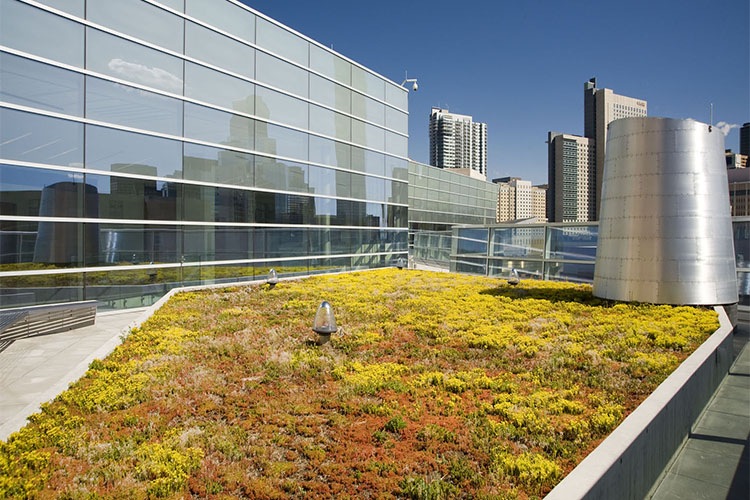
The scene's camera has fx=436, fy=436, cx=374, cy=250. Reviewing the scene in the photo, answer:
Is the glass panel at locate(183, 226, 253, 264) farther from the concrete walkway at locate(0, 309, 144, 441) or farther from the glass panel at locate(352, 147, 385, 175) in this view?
the glass panel at locate(352, 147, 385, 175)

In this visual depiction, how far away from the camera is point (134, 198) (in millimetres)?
16281

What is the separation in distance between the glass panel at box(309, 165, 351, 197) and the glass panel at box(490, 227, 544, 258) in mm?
9461

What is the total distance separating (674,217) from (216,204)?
678 inches

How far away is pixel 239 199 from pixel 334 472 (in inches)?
654

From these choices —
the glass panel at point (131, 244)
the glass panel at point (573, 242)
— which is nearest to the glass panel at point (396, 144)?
the glass panel at point (573, 242)

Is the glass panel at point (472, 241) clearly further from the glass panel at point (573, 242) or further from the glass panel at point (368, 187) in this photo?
the glass panel at point (368, 187)

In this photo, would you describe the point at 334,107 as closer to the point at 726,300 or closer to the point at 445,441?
the point at 726,300

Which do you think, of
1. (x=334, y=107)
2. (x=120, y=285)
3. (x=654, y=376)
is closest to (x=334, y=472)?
(x=654, y=376)

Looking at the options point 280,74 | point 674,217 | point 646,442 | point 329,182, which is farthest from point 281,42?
point 646,442

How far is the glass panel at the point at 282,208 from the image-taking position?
837 inches

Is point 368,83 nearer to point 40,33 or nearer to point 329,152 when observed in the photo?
point 329,152

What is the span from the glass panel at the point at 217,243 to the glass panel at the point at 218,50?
7321 millimetres

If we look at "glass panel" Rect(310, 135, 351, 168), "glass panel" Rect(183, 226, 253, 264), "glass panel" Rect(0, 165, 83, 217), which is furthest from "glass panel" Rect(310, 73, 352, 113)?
"glass panel" Rect(0, 165, 83, 217)

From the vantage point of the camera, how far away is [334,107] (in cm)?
2527
